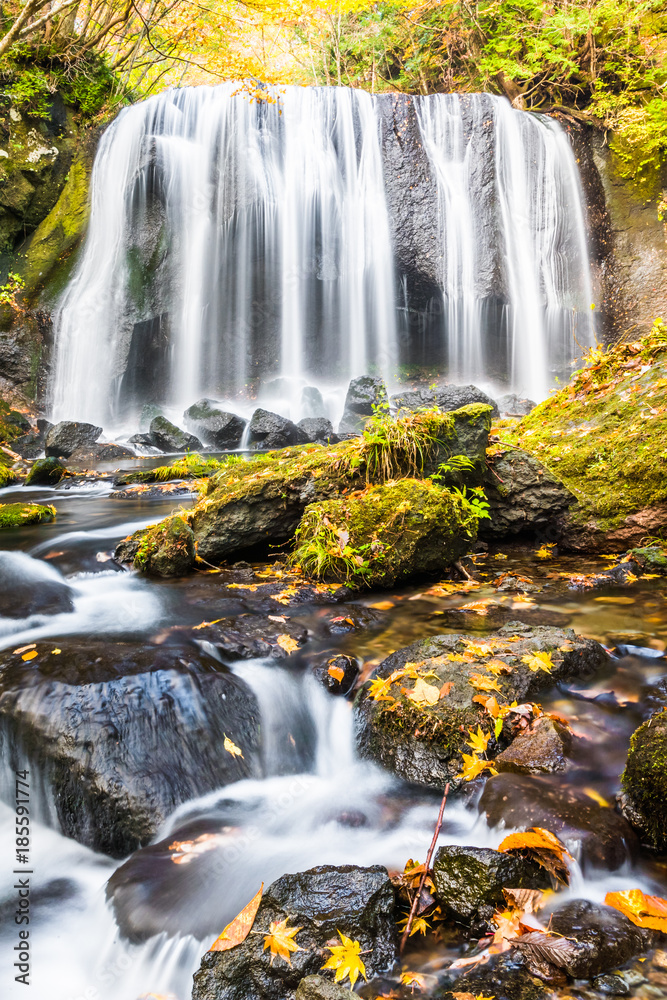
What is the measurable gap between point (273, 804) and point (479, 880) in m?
1.14

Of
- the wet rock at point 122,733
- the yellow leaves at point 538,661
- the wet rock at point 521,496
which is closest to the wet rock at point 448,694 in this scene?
the yellow leaves at point 538,661

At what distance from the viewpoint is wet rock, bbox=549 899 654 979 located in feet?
5.33

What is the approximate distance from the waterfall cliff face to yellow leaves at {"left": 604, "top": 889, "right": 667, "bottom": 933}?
1410cm

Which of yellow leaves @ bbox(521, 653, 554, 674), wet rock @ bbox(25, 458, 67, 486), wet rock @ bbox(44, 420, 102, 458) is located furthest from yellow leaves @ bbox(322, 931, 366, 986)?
wet rock @ bbox(44, 420, 102, 458)

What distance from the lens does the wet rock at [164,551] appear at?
16.3 ft

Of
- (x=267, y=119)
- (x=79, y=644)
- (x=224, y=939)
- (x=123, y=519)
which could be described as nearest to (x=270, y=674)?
(x=79, y=644)

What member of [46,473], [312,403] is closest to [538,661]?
[46,473]

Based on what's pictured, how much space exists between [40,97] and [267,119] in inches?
237

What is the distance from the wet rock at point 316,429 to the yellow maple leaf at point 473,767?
9136 millimetres

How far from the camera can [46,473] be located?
925cm

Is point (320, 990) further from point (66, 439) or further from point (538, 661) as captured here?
point (66, 439)

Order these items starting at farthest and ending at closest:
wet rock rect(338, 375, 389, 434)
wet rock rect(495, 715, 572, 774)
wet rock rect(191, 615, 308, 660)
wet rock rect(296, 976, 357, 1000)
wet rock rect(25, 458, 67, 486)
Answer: wet rock rect(338, 375, 389, 434) < wet rock rect(25, 458, 67, 486) < wet rock rect(191, 615, 308, 660) < wet rock rect(495, 715, 572, 774) < wet rock rect(296, 976, 357, 1000)

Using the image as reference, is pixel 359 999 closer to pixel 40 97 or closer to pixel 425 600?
pixel 425 600

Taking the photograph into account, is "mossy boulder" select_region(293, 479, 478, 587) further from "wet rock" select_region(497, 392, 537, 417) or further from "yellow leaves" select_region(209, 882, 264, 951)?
"wet rock" select_region(497, 392, 537, 417)
